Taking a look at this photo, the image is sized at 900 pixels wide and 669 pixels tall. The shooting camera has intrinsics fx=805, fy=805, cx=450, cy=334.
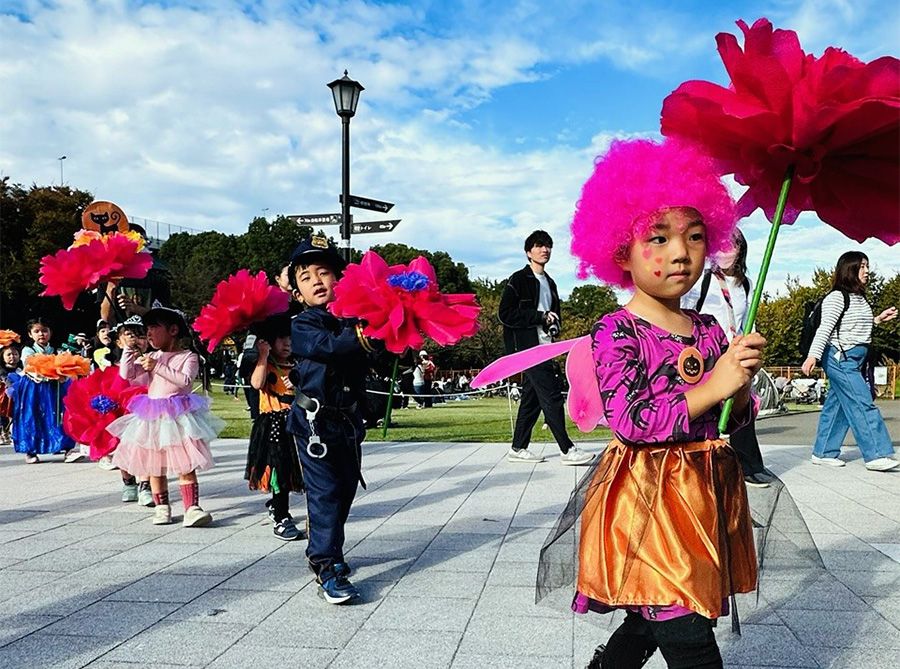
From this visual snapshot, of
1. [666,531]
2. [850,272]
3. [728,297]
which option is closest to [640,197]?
[666,531]

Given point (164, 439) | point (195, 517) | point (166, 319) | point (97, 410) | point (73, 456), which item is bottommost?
point (73, 456)

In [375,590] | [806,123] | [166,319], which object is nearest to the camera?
[806,123]

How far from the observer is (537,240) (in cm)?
828

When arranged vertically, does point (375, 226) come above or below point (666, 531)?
above

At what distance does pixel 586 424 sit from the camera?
2609mm

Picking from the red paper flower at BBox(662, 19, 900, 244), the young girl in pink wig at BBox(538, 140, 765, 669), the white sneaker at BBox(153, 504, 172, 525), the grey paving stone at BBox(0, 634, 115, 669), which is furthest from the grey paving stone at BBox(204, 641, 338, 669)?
the white sneaker at BBox(153, 504, 172, 525)

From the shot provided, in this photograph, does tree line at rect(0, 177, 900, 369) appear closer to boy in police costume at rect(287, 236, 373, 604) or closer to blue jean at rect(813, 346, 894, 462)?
blue jean at rect(813, 346, 894, 462)

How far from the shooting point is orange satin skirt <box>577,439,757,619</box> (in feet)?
7.08

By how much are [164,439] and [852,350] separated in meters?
6.17

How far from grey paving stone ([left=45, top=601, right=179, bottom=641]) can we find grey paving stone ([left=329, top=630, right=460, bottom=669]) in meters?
0.96

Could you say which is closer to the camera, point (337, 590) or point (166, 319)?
point (337, 590)

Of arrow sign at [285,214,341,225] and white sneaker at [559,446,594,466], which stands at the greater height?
arrow sign at [285,214,341,225]

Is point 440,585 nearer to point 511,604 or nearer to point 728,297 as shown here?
point 511,604

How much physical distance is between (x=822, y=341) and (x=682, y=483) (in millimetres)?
6133
